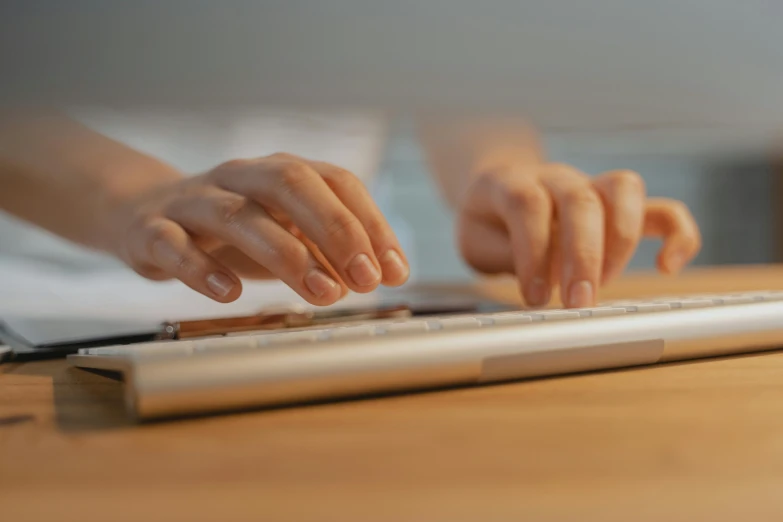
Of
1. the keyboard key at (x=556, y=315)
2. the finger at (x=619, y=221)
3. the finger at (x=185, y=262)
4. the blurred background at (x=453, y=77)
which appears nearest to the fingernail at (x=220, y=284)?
the finger at (x=185, y=262)

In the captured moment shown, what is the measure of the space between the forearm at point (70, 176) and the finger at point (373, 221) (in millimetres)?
253

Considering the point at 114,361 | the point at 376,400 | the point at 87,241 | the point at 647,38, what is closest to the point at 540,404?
the point at 376,400

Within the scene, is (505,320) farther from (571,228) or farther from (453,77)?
(453,77)

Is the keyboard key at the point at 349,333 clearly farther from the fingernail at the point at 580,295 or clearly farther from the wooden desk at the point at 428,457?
the fingernail at the point at 580,295

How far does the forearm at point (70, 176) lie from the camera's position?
28.9 inches

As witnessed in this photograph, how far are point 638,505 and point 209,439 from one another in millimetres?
146

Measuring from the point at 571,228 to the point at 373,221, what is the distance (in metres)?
0.17

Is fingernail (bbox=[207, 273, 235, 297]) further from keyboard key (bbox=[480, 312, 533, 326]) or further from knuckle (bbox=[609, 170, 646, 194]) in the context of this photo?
knuckle (bbox=[609, 170, 646, 194])

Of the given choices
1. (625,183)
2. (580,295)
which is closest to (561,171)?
(625,183)

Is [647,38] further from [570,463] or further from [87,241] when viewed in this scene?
[570,463]

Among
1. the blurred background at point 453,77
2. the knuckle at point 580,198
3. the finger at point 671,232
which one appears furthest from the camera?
the blurred background at point 453,77

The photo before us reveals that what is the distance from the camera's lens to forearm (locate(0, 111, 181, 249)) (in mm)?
734

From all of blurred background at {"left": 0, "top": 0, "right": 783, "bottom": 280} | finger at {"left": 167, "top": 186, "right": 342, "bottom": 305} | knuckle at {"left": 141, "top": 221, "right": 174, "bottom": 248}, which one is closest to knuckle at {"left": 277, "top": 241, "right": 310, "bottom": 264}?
finger at {"left": 167, "top": 186, "right": 342, "bottom": 305}

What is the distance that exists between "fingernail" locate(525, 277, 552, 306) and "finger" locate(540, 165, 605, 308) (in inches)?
1.4
